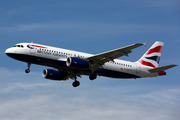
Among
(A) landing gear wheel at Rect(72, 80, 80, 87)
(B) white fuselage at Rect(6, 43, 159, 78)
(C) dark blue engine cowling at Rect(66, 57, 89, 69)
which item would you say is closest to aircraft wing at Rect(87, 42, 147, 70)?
(B) white fuselage at Rect(6, 43, 159, 78)

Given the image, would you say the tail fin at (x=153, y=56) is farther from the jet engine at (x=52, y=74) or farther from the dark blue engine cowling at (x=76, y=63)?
the jet engine at (x=52, y=74)

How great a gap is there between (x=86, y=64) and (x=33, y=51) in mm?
7546

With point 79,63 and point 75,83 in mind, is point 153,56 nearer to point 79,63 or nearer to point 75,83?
point 75,83

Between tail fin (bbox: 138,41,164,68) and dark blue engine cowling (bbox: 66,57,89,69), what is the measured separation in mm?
12046

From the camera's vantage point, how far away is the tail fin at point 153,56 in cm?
5122

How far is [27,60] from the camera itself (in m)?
42.6

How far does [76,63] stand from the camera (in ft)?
139

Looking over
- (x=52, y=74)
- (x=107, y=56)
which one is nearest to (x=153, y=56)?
(x=107, y=56)

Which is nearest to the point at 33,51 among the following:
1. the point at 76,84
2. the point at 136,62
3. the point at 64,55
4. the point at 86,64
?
the point at 64,55

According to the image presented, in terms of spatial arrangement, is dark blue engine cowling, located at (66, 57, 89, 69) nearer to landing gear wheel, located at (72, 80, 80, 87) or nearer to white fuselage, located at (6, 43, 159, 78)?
white fuselage, located at (6, 43, 159, 78)

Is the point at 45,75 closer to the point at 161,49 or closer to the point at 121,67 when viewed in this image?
the point at 121,67

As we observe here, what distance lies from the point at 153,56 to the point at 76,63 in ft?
53.5

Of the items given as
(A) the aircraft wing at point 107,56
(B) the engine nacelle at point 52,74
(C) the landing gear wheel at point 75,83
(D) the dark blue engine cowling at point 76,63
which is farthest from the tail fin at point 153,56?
(B) the engine nacelle at point 52,74

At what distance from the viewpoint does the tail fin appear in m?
51.2
